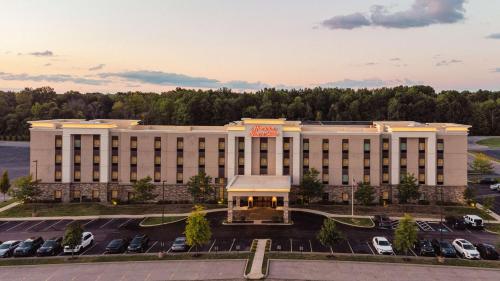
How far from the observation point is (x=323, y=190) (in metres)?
76.4

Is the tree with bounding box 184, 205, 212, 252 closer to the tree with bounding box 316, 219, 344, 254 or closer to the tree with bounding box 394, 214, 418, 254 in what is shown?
the tree with bounding box 316, 219, 344, 254

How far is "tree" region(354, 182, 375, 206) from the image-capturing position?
7300 centimetres

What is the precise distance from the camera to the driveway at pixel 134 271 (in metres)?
42.8

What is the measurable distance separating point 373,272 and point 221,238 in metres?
22.1

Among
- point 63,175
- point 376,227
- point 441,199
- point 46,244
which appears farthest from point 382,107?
point 46,244

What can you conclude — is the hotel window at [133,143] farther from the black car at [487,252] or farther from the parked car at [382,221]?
the black car at [487,252]

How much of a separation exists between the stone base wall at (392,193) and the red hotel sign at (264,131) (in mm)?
11219

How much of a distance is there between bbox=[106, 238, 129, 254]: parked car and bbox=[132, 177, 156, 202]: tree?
20.6 m

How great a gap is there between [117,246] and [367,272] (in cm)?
3118

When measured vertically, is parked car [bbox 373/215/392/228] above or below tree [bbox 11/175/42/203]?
below

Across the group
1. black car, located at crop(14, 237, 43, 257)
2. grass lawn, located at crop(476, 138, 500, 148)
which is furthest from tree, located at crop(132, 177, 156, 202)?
grass lawn, located at crop(476, 138, 500, 148)

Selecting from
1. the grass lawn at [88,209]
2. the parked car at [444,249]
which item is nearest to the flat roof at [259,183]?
the grass lawn at [88,209]

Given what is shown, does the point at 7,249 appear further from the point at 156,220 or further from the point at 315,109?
the point at 315,109

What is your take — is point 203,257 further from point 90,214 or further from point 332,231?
point 90,214
